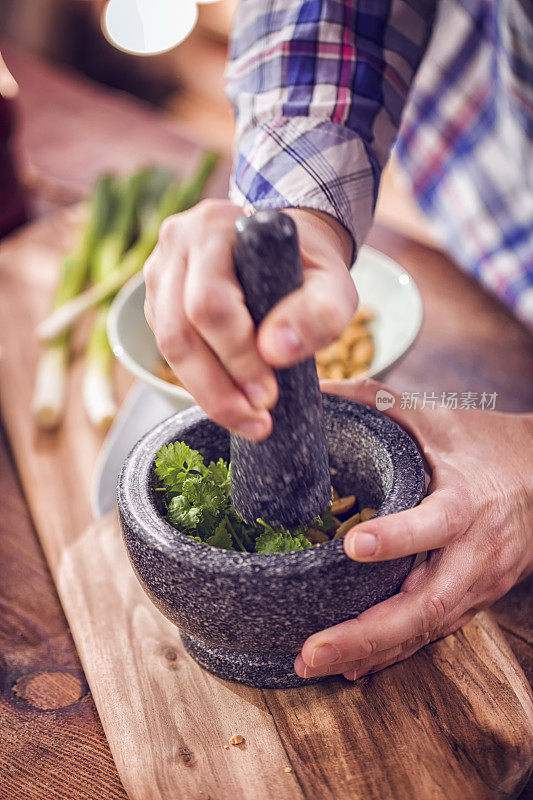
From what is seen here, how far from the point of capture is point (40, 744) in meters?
0.90

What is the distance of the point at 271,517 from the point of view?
2.97 ft

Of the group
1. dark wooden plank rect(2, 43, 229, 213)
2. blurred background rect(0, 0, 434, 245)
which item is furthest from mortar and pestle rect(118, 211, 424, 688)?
blurred background rect(0, 0, 434, 245)

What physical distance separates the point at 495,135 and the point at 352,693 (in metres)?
1.57

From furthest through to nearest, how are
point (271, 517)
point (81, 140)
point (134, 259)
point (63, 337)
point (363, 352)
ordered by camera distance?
1. point (81, 140)
2. point (134, 259)
3. point (63, 337)
4. point (363, 352)
5. point (271, 517)

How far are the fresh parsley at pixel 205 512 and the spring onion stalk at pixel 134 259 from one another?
792 mm

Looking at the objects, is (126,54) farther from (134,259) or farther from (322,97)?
(322,97)

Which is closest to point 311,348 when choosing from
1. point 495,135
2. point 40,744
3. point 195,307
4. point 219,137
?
point 195,307

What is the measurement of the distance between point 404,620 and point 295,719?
20 centimetres

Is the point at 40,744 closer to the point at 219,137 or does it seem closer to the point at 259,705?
the point at 259,705

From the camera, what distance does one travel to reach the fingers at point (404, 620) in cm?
82

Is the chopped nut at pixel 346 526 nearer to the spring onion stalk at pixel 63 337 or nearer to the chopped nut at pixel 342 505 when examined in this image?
the chopped nut at pixel 342 505

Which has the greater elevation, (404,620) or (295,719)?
(404,620)

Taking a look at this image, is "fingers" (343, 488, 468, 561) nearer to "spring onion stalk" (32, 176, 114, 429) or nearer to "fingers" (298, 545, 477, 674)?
"fingers" (298, 545, 477, 674)

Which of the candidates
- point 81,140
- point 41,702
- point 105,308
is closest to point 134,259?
point 105,308
